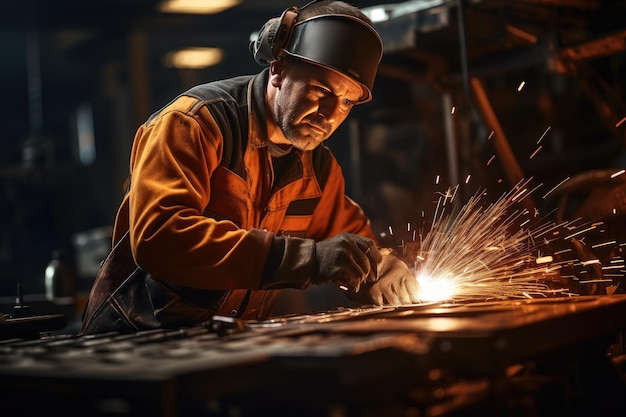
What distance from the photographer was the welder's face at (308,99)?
9.32 feet

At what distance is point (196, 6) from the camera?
9.05 metres

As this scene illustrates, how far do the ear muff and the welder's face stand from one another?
0.06 metres

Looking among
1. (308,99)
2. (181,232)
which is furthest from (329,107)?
(181,232)

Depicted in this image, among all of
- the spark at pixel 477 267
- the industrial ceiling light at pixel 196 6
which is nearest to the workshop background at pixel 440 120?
the industrial ceiling light at pixel 196 6

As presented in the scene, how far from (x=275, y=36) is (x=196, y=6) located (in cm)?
645

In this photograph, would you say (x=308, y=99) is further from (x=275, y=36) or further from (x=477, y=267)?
(x=477, y=267)

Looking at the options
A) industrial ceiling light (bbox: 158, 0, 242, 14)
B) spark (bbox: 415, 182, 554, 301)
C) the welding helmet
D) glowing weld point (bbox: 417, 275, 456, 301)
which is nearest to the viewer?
the welding helmet

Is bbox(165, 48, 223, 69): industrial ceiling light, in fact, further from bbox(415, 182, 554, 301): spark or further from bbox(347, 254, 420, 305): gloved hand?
bbox(347, 254, 420, 305): gloved hand

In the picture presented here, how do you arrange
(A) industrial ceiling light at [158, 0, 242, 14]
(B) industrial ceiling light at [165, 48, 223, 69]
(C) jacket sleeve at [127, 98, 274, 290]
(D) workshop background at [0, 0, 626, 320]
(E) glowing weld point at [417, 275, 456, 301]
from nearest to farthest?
(C) jacket sleeve at [127, 98, 274, 290]
(E) glowing weld point at [417, 275, 456, 301]
(D) workshop background at [0, 0, 626, 320]
(A) industrial ceiling light at [158, 0, 242, 14]
(B) industrial ceiling light at [165, 48, 223, 69]

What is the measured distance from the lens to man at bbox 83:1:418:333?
250cm

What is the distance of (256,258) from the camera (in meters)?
2.50

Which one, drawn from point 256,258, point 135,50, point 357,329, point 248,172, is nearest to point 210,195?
point 248,172

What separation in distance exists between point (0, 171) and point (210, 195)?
5.61 m

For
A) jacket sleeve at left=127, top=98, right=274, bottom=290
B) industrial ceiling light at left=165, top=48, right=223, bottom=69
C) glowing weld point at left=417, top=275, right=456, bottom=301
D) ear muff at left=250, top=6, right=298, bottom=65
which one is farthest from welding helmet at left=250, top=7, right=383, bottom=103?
industrial ceiling light at left=165, top=48, right=223, bottom=69
